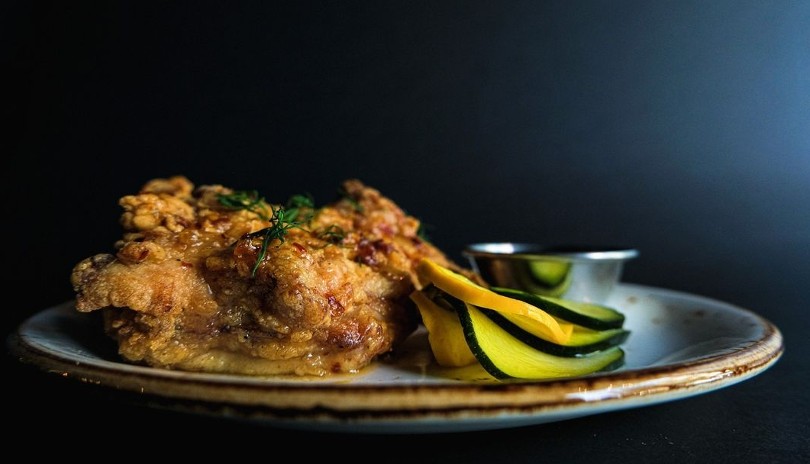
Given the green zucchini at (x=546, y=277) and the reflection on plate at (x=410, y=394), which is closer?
the reflection on plate at (x=410, y=394)

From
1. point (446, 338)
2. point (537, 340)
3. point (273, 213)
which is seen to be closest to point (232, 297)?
point (273, 213)

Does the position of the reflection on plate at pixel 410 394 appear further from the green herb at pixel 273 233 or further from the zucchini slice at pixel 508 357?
the green herb at pixel 273 233

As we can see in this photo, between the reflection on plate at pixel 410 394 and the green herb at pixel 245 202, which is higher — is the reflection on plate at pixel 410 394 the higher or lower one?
the lower one

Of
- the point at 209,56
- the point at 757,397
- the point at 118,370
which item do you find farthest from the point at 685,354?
the point at 209,56

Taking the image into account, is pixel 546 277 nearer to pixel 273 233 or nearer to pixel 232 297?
pixel 273 233

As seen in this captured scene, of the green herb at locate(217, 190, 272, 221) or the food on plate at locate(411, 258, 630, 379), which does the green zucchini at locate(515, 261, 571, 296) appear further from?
the green herb at locate(217, 190, 272, 221)

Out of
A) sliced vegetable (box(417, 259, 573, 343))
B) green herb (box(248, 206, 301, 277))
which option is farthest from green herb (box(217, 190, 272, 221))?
sliced vegetable (box(417, 259, 573, 343))

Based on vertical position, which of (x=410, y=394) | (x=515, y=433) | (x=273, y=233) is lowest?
(x=515, y=433)

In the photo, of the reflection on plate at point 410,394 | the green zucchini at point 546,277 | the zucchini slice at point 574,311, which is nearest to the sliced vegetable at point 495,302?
the zucchini slice at point 574,311
